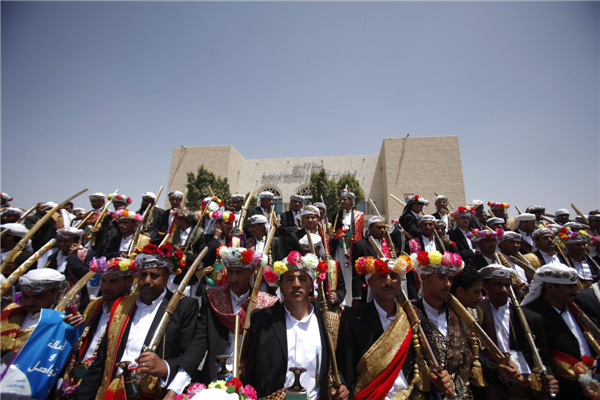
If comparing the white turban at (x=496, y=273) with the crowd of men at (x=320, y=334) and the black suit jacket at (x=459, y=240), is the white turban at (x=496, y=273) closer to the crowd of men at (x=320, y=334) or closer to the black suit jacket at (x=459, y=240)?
the crowd of men at (x=320, y=334)

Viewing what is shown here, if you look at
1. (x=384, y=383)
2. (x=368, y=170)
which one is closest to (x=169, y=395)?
(x=384, y=383)

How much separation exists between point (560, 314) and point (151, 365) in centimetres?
434

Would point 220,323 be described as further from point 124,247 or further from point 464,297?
point 124,247

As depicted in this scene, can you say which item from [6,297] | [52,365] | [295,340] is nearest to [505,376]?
[295,340]

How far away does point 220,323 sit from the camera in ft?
10.0

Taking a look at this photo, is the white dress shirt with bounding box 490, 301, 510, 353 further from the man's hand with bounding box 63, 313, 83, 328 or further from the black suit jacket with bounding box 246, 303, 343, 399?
the man's hand with bounding box 63, 313, 83, 328

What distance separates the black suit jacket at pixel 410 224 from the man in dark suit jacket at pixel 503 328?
2.53 metres

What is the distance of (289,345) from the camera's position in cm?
261

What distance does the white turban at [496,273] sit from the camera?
125 inches

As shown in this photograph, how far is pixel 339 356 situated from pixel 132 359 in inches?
80.3

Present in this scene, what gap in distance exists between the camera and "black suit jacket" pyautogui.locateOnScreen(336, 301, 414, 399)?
2.56m

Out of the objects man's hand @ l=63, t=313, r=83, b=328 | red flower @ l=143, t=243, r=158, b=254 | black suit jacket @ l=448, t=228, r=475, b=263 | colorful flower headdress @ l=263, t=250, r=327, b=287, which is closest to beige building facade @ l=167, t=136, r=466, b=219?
black suit jacket @ l=448, t=228, r=475, b=263

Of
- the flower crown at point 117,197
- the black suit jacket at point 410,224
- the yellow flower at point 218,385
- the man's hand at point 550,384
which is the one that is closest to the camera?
the yellow flower at point 218,385

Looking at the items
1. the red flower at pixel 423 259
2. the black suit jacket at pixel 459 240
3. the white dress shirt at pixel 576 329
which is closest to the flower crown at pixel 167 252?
the red flower at pixel 423 259
